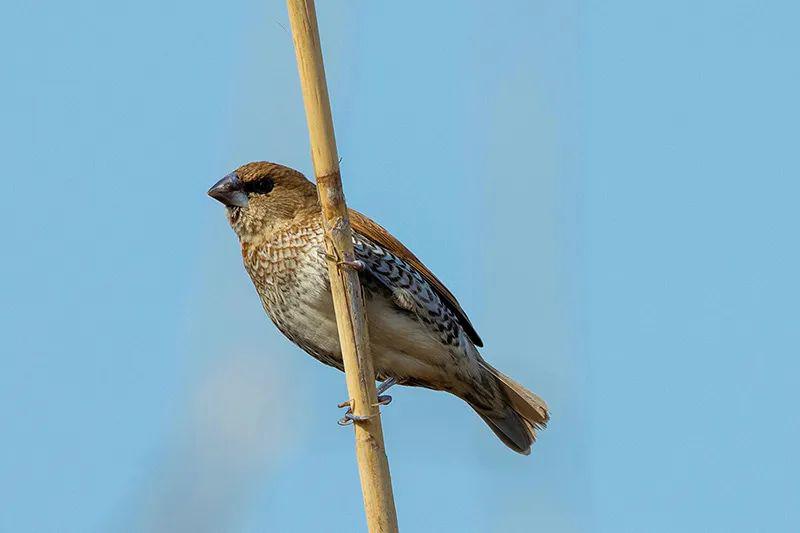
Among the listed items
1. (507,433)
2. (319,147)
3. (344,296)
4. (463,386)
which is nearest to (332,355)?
(463,386)

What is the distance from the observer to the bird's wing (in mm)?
4754

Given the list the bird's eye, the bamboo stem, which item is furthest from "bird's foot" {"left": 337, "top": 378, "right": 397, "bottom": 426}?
the bird's eye

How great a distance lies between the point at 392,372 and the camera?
5043 mm

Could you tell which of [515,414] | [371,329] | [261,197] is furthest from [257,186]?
[515,414]

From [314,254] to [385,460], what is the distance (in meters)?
1.67

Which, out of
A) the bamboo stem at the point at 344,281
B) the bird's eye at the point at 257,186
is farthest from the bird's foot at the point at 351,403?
the bird's eye at the point at 257,186

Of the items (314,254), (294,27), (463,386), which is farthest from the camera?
(463,386)

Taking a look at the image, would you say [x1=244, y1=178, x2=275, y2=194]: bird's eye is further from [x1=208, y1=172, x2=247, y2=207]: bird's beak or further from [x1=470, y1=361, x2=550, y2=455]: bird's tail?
[x1=470, y1=361, x2=550, y2=455]: bird's tail

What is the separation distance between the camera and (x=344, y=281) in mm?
3156

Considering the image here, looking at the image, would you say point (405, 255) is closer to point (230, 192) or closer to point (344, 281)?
point (230, 192)

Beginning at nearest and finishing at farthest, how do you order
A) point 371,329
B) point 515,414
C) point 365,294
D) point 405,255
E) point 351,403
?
point 351,403, point 365,294, point 371,329, point 405,255, point 515,414

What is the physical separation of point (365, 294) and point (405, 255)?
1.09 ft

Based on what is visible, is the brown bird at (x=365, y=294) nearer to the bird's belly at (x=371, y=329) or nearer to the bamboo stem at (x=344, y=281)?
the bird's belly at (x=371, y=329)

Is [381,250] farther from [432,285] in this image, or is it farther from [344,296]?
[344,296]
